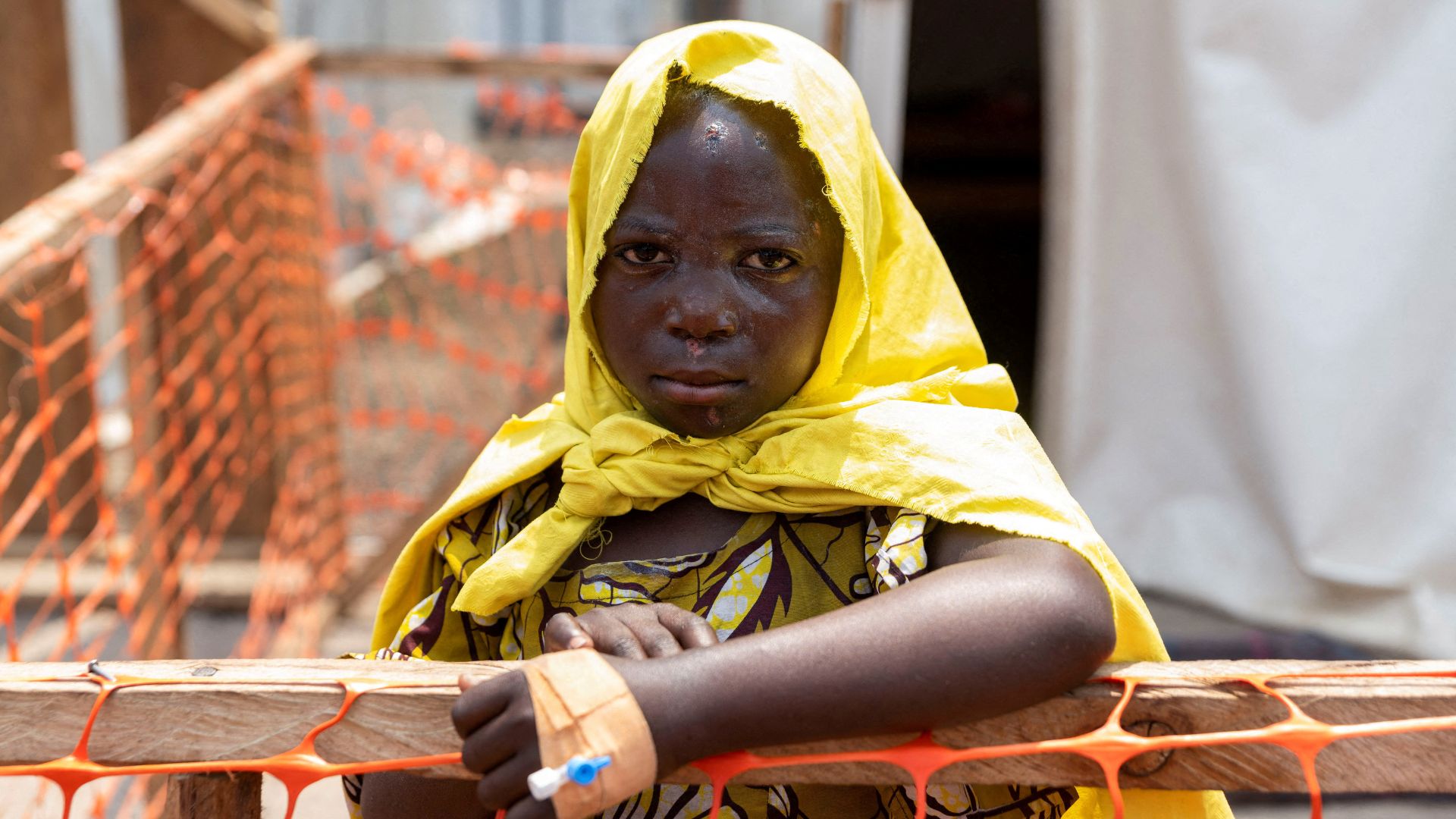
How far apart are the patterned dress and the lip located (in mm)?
139

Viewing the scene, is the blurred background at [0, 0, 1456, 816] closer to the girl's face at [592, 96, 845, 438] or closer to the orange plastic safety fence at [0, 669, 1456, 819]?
the orange plastic safety fence at [0, 669, 1456, 819]

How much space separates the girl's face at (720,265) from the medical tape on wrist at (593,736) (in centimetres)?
44

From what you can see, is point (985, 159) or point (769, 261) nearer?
point (769, 261)

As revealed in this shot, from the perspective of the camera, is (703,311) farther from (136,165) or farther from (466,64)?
(466,64)

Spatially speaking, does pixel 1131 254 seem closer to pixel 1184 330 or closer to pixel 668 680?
pixel 1184 330

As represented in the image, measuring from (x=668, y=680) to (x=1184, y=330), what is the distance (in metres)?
2.24

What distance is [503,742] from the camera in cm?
96

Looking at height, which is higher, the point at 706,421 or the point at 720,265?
the point at 720,265

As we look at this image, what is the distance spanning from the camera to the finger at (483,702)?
96 cm

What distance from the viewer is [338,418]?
422cm

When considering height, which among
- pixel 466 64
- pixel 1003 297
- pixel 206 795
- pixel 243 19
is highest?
pixel 243 19

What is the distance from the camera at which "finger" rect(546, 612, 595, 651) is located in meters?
1.06

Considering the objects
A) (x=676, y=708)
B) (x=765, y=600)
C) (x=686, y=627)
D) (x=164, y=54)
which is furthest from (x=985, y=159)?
(x=676, y=708)

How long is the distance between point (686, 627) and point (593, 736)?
7.0 inches
